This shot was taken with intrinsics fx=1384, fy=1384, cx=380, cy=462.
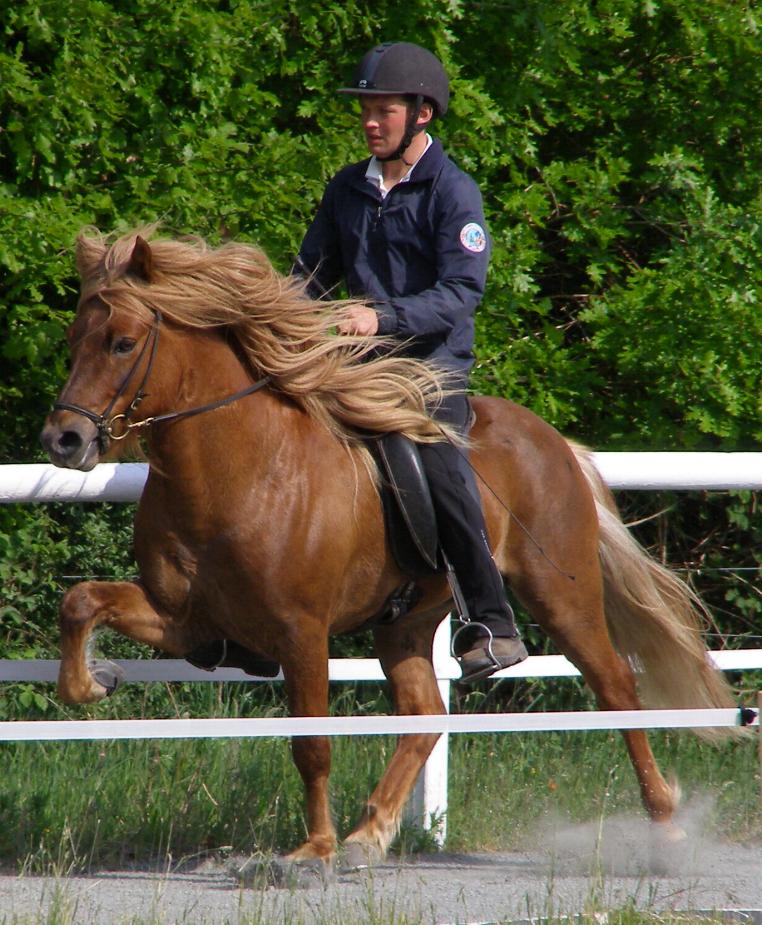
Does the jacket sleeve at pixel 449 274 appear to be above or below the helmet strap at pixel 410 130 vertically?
below

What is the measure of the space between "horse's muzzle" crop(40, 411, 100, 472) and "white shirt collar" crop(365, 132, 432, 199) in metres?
1.49

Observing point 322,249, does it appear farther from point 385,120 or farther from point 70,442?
point 70,442

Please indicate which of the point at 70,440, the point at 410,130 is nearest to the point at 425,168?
the point at 410,130

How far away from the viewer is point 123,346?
4.25m

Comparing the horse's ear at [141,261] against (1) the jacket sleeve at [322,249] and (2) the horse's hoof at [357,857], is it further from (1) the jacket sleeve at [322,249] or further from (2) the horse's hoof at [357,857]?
(2) the horse's hoof at [357,857]

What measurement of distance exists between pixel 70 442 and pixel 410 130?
66.9 inches

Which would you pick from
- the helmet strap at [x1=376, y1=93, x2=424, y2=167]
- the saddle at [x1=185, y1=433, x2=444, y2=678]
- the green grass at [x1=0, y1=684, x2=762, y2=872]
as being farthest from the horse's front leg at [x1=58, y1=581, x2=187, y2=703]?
the helmet strap at [x1=376, y1=93, x2=424, y2=167]

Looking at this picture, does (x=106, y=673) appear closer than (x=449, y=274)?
Yes

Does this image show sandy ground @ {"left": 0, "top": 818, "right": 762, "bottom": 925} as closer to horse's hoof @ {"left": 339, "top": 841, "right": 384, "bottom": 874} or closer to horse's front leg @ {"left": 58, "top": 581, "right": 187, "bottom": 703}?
horse's hoof @ {"left": 339, "top": 841, "right": 384, "bottom": 874}

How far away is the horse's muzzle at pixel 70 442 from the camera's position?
4.07 metres

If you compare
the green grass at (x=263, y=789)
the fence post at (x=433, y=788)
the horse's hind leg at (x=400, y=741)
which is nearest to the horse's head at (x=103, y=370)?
the green grass at (x=263, y=789)

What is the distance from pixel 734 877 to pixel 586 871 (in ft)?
1.69

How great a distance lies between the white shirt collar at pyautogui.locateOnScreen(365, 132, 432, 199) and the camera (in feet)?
16.2

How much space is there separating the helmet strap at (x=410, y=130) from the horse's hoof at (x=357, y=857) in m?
2.41
